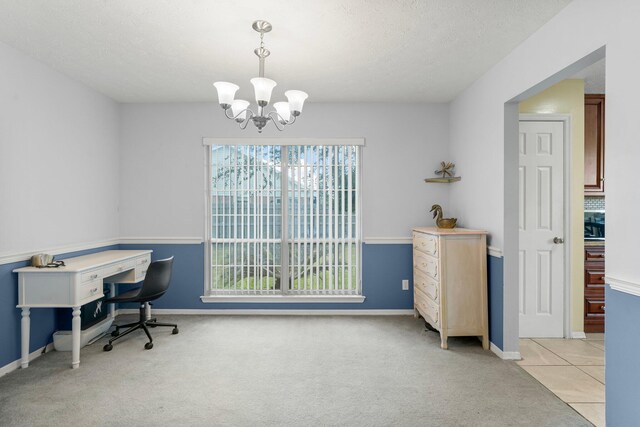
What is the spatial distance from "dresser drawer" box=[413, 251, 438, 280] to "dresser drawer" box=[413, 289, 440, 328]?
274 millimetres

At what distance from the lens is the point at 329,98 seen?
4043 millimetres

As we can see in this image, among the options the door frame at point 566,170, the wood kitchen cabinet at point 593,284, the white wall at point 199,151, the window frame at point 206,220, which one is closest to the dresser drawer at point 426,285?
the window frame at point 206,220

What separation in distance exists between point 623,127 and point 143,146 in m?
4.47

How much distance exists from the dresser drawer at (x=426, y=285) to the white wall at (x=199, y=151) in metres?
0.99

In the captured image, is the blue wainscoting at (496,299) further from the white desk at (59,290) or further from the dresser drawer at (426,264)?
the white desk at (59,290)

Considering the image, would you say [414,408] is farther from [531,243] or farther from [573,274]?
[573,274]

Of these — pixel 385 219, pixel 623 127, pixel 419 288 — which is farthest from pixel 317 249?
pixel 623 127

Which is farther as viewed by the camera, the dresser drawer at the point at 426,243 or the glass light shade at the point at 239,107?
the dresser drawer at the point at 426,243

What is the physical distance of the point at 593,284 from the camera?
3.50 m

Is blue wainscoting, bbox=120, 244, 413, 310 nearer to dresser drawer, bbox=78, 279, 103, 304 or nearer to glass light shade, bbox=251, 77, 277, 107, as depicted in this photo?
dresser drawer, bbox=78, 279, 103, 304

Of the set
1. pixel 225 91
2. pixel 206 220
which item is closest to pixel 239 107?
pixel 225 91

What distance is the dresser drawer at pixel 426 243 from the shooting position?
3322 mm

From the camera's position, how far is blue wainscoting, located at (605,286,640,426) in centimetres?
173

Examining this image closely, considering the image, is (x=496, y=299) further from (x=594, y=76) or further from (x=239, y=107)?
(x=239, y=107)
